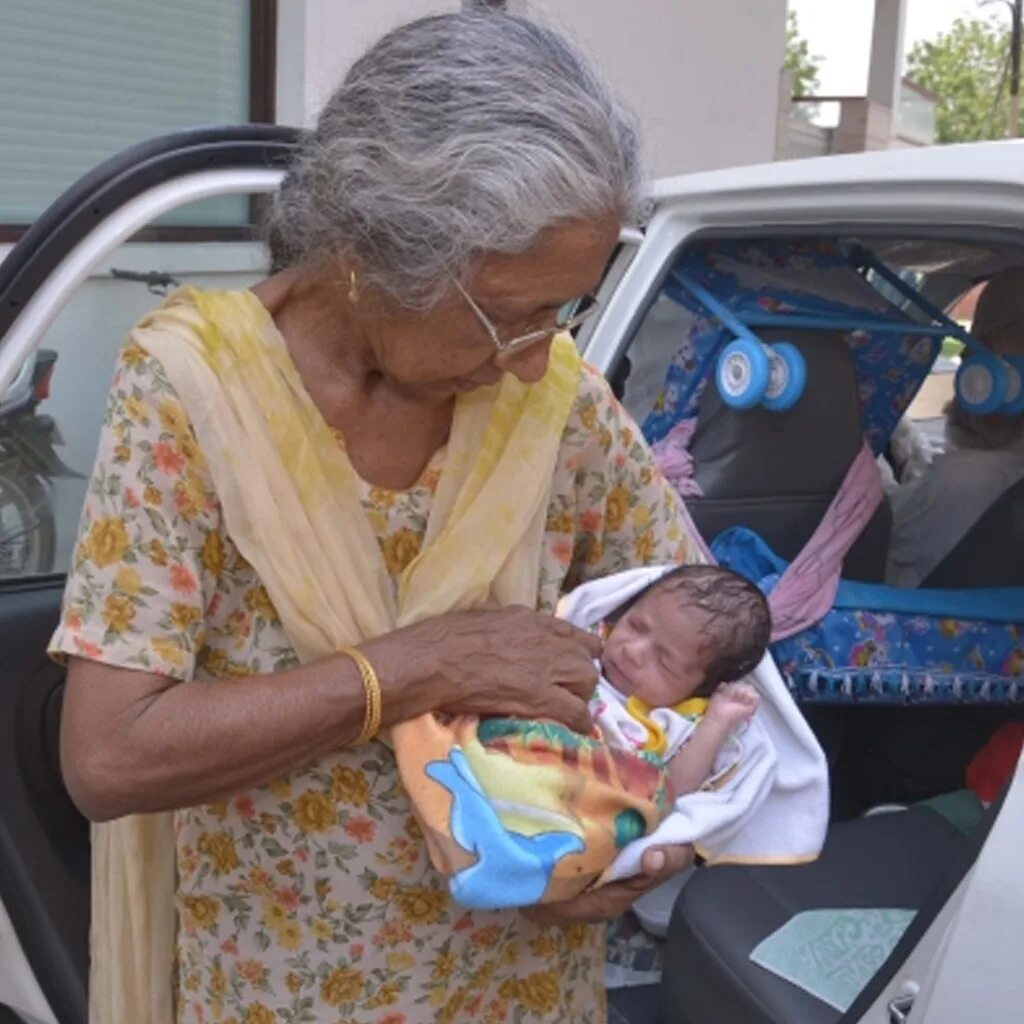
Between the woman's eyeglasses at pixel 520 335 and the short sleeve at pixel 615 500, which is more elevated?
the woman's eyeglasses at pixel 520 335

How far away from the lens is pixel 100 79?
502 centimetres

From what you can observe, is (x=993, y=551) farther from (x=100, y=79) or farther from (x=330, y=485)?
(x=100, y=79)

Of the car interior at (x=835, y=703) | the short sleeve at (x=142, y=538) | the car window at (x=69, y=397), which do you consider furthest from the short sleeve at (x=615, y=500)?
the car interior at (x=835, y=703)

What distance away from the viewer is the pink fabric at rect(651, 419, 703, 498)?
306cm

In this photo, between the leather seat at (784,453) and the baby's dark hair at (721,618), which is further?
the leather seat at (784,453)

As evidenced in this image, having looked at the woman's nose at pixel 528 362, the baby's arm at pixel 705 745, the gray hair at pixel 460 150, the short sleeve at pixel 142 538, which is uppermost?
the gray hair at pixel 460 150

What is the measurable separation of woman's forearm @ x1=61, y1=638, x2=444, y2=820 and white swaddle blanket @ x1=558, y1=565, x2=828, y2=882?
45 centimetres

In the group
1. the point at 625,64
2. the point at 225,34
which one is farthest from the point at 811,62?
the point at 225,34

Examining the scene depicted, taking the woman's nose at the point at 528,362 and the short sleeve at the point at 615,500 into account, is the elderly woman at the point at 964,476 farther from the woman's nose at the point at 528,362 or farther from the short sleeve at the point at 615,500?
the woman's nose at the point at 528,362

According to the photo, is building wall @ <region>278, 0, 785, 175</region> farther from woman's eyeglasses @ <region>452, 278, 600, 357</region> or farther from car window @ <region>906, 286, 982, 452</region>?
woman's eyeglasses @ <region>452, 278, 600, 357</region>

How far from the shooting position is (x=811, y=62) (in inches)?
1398

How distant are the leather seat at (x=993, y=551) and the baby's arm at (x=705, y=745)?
173 cm

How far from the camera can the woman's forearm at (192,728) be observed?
1350mm

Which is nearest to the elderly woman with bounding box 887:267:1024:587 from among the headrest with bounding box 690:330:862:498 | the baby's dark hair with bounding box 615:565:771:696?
the headrest with bounding box 690:330:862:498
